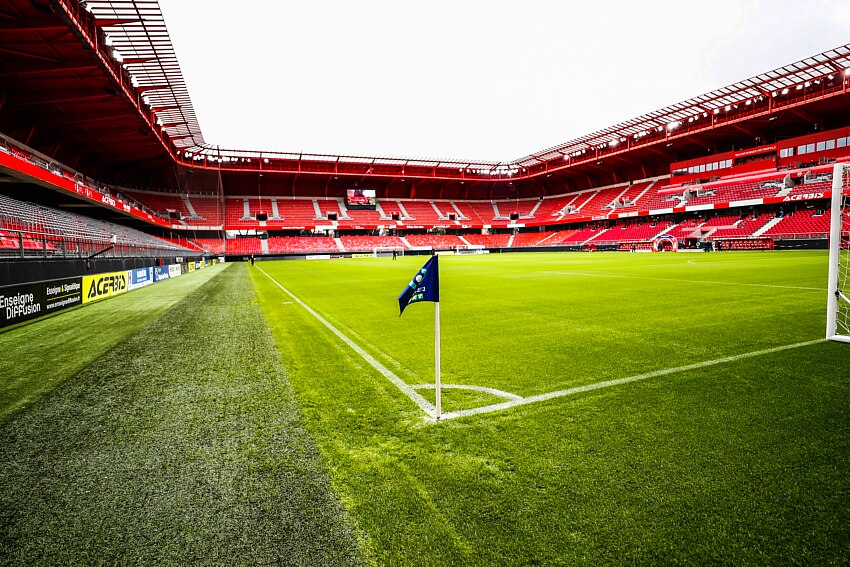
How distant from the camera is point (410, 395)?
3.86 m

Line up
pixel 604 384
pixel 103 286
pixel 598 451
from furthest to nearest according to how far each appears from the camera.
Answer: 1. pixel 103 286
2. pixel 604 384
3. pixel 598 451

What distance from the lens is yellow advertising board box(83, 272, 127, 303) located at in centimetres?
1170

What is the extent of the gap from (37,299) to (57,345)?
12.6 ft

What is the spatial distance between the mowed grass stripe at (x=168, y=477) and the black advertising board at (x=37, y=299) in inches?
199

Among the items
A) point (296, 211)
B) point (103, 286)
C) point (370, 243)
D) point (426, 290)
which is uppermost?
point (296, 211)

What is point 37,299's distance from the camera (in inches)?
357

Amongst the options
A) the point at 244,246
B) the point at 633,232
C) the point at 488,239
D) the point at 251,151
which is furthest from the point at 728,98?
the point at 244,246

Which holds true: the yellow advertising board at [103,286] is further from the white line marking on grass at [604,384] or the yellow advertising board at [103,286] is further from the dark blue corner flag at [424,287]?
the white line marking on grass at [604,384]

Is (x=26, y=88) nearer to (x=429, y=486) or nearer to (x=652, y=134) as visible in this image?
(x=429, y=486)

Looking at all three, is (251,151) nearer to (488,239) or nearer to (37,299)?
(488,239)

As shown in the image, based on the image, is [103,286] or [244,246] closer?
[103,286]

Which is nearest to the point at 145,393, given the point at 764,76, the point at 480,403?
the point at 480,403

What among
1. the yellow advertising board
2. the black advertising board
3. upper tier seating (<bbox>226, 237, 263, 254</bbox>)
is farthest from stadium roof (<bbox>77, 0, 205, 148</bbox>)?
upper tier seating (<bbox>226, 237, 263, 254</bbox>)

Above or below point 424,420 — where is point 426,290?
above
